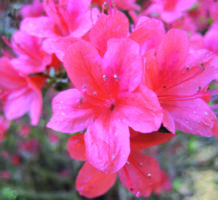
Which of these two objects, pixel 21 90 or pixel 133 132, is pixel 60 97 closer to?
pixel 133 132

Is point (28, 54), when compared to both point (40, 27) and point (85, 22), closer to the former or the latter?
point (40, 27)

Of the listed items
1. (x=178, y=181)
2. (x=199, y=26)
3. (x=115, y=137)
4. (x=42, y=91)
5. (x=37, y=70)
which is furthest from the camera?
(x=178, y=181)

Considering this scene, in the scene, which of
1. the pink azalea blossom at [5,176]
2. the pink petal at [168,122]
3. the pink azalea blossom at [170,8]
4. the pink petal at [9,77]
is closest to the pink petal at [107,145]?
the pink petal at [168,122]

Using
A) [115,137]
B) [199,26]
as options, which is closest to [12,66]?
[115,137]

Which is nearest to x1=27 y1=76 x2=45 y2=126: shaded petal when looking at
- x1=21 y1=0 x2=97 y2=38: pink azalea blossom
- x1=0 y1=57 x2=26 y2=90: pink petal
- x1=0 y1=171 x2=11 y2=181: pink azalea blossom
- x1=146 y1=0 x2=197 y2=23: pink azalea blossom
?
x1=0 y1=57 x2=26 y2=90: pink petal

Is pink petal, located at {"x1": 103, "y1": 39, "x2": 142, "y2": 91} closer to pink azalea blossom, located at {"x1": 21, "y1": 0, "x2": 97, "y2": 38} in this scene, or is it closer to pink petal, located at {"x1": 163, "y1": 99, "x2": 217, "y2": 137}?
pink petal, located at {"x1": 163, "y1": 99, "x2": 217, "y2": 137}

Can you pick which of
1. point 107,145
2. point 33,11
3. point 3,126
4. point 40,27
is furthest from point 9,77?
point 3,126

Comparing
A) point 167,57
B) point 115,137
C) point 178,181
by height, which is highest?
point 167,57

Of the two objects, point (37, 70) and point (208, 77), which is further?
point (37, 70)
